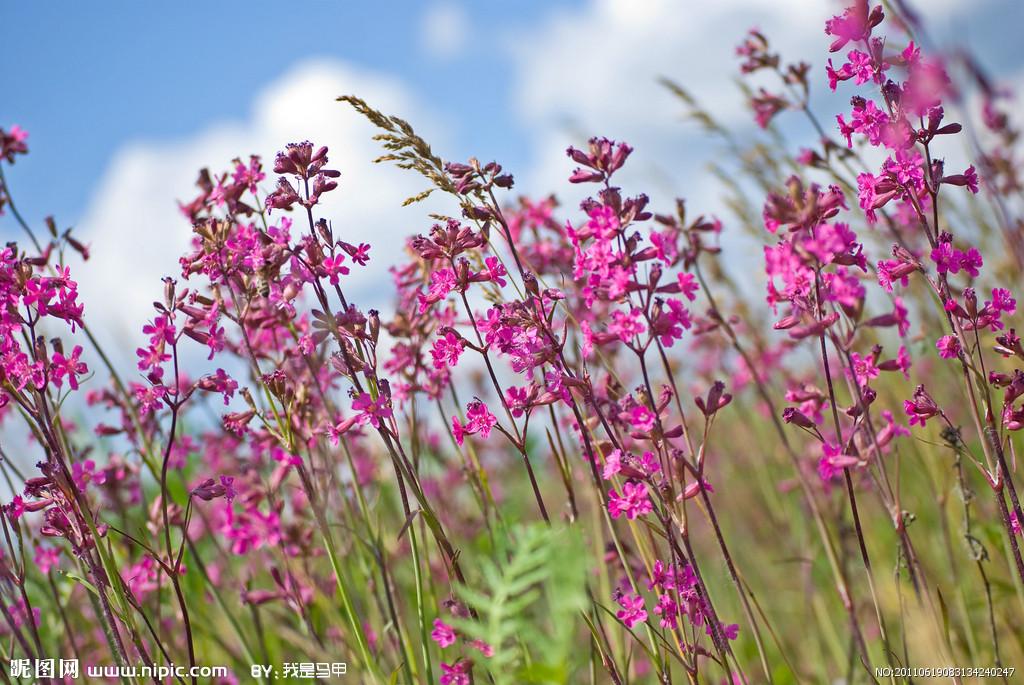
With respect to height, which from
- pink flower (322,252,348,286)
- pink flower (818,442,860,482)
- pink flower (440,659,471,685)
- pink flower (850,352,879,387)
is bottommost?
pink flower (440,659,471,685)

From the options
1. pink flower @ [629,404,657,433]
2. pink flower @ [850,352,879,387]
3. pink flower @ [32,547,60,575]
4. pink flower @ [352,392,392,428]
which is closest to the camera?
pink flower @ [629,404,657,433]

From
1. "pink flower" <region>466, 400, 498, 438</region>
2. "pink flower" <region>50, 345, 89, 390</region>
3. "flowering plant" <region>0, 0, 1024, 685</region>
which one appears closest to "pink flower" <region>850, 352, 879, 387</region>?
"flowering plant" <region>0, 0, 1024, 685</region>

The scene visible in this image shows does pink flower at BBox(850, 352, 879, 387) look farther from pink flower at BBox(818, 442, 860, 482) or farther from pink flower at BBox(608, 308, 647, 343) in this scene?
pink flower at BBox(608, 308, 647, 343)

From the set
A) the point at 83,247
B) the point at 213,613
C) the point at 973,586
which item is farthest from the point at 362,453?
the point at 973,586

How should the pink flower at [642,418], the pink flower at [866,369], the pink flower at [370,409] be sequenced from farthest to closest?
the pink flower at [866,369] → the pink flower at [370,409] → the pink flower at [642,418]

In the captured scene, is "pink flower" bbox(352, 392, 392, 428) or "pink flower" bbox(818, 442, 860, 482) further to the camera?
"pink flower" bbox(352, 392, 392, 428)

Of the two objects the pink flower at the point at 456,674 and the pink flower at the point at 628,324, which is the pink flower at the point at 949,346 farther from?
the pink flower at the point at 456,674

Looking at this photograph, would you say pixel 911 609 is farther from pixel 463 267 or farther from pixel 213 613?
pixel 213 613

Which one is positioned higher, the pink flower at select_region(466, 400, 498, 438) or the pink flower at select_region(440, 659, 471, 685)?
the pink flower at select_region(466, 400, 498, 438)

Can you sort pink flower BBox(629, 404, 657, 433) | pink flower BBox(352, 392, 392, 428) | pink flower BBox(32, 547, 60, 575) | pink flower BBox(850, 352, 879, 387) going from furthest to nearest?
pink flower BBox(32, 547, 60, 575)
pink flower BBox(850, 352, 879, 387)
pink flower BBox(352, 392, 392, 428)
pink flower BBox(629, 404, 657, 433)

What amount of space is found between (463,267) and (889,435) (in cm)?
109

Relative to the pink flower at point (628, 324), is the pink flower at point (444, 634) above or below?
below

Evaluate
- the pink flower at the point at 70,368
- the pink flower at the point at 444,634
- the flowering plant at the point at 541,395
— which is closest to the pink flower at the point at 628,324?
the flowering plant at the point at 541,395

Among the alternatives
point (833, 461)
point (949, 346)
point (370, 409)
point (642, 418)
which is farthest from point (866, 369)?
point (370, 409)
